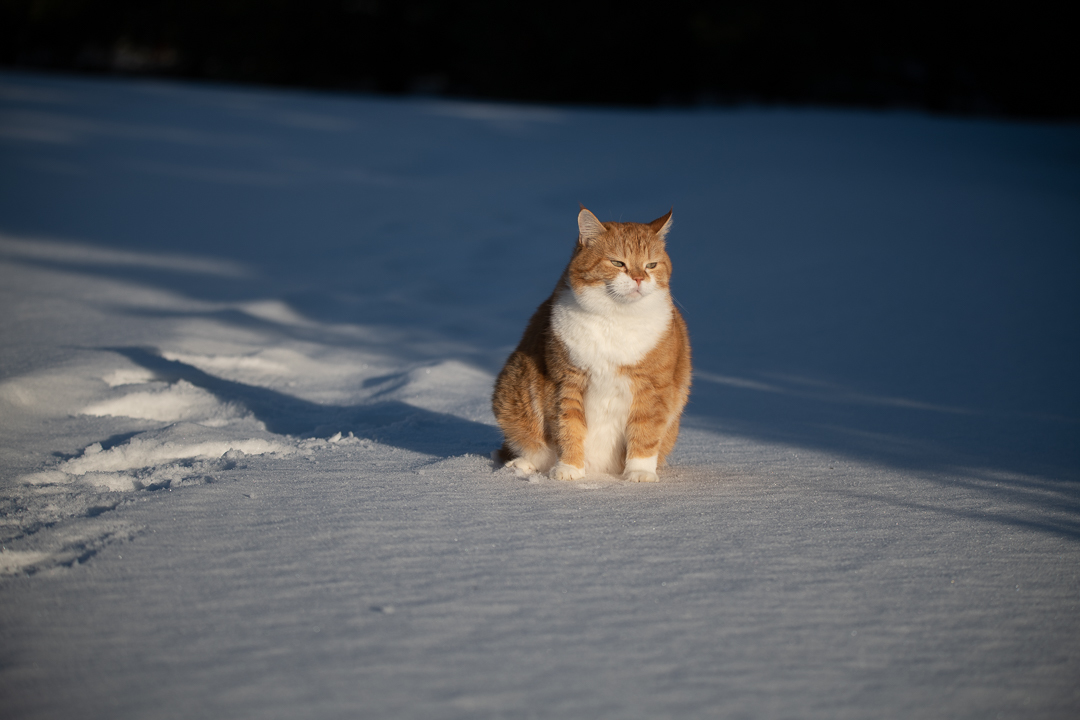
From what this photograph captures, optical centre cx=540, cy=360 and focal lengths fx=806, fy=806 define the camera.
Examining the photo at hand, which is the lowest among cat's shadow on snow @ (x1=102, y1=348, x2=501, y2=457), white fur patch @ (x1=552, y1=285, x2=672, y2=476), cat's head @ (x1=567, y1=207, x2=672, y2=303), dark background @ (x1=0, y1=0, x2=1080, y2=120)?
cat's shadow on snow @ (x1=102, y1=348, x2=501, y2=457)

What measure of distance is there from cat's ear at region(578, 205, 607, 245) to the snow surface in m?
0.81

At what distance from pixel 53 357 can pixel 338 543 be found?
248 centimetres

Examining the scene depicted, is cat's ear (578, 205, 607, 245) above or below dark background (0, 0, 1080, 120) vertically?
below

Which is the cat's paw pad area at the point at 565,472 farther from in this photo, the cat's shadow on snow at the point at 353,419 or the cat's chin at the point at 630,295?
the cat's chin at the point at 630,295

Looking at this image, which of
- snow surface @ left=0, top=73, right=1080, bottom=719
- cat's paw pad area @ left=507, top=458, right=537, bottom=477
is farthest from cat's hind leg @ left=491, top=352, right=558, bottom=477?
snow surface @ left=0, top=73, right=1080, bottom=719

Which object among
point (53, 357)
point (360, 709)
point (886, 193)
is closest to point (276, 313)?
point (53, 357)

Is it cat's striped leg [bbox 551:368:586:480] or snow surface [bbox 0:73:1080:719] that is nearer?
snow surface [bbox 0:73:1080:719]

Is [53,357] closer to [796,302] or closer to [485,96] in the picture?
[796,302]

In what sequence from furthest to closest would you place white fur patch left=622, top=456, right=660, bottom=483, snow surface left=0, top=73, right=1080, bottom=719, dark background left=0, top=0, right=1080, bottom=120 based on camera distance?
1. dark background left=0, top=0, right=1080, bottom=120
2. white fur patch left=622, top=456, right=660, bottom=483
3. snow surface left=0, top=73, right=1080, bottom=719

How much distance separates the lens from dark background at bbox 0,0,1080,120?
1334 centimetres

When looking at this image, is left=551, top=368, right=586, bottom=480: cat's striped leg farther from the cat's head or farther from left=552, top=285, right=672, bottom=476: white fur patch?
the cat's head

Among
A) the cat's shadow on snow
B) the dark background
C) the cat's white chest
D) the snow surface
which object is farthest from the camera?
the dark background

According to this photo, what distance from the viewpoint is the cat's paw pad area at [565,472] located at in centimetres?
265

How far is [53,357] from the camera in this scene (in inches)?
149
